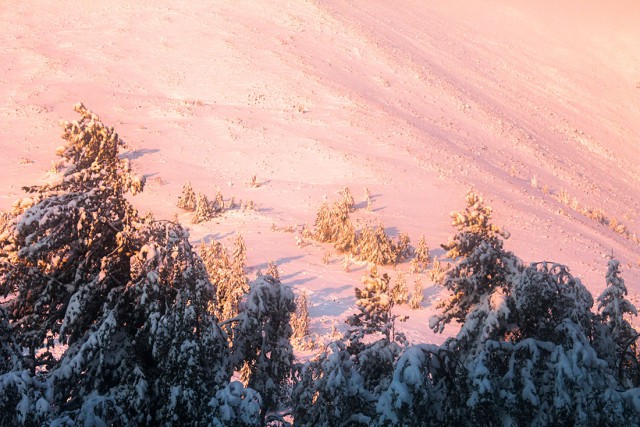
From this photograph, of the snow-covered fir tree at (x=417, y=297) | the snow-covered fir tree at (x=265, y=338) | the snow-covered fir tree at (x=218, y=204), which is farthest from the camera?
the snow-covered fir tree at (x=218, y=204)

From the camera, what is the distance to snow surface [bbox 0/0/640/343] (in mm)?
22547

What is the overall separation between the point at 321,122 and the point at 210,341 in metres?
33.4

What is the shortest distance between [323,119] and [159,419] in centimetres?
3444

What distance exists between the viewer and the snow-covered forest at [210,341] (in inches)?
146

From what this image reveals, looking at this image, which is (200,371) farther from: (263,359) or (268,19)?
(268,19)

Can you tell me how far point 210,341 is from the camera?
437 cm

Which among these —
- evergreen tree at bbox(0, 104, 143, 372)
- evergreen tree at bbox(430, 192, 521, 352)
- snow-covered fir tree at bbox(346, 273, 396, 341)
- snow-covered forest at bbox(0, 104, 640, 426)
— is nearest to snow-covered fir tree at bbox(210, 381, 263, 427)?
snow-covered forest at bbox(0, 104, 640, 426)

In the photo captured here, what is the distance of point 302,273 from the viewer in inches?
667

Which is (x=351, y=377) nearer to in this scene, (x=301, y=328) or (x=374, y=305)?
(x=374, y=305)

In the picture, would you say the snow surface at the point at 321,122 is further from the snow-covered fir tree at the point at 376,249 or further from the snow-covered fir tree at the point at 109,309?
the snow-covered fir tree at the point at 109,309

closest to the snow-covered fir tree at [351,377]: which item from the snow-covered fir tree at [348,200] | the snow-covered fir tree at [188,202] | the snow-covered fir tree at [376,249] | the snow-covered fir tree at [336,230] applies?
the snow-covered fir tree at [376,249]

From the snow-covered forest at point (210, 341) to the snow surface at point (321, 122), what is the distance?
7.14 m

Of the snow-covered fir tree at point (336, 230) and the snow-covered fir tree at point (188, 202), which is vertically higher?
the snow-covered fir tree at point (336, 230)

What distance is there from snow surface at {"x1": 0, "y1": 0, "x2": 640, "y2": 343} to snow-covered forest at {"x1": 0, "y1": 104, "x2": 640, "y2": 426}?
7.14 m
